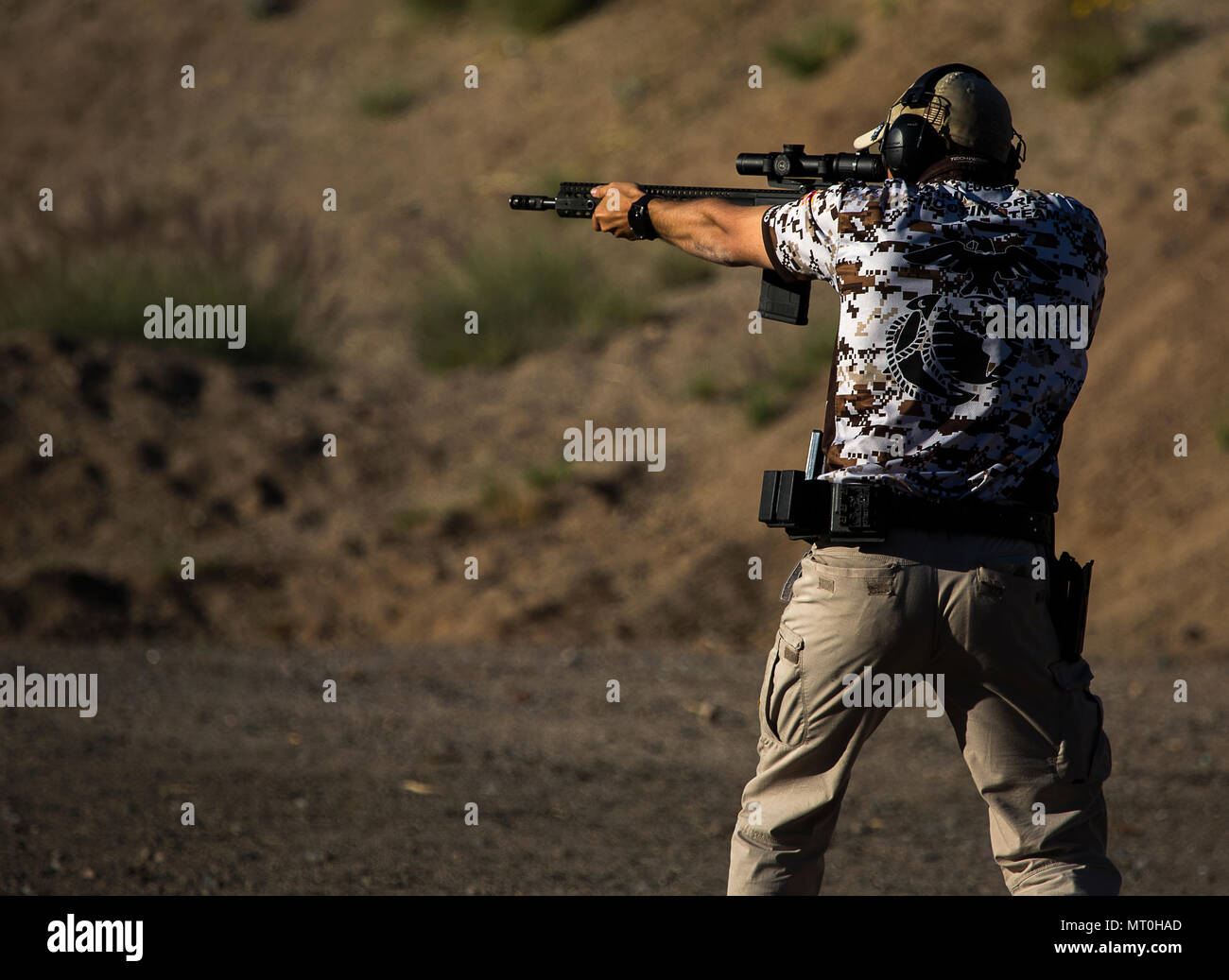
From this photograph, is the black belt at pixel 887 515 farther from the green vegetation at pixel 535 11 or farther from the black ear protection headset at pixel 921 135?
the green vegetation at pixel 535 11

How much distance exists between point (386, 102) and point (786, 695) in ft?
65.5

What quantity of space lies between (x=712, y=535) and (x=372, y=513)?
307 centimetres

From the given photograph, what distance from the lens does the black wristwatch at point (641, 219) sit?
11.6 feet

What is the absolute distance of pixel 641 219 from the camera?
3.55 metres

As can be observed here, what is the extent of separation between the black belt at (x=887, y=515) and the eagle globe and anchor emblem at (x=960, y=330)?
22 cm

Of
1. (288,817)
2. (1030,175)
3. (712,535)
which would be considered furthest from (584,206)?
(1030,175)

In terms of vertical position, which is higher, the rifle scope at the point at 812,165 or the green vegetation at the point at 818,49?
the green vegetation at the point at 818,49

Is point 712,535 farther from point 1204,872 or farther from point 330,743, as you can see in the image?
point 1204,872

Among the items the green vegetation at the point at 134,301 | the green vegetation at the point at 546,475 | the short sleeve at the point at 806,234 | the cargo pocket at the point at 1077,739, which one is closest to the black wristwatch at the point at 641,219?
the short sleeve at the point at 806,234

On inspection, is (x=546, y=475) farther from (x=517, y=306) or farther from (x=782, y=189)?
(x=782, y=189)

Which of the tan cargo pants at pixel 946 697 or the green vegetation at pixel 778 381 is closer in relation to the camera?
the tan cargo pants at pixel 946 697

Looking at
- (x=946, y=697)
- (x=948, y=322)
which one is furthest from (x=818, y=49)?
(x=946, y=697)

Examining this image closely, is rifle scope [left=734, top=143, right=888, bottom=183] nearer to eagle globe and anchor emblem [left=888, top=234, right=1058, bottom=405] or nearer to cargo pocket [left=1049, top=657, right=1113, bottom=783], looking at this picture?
eagle globe and anchor emblem [left=888, top=234, right=1058, bottom=405]

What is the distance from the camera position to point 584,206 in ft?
12.8
